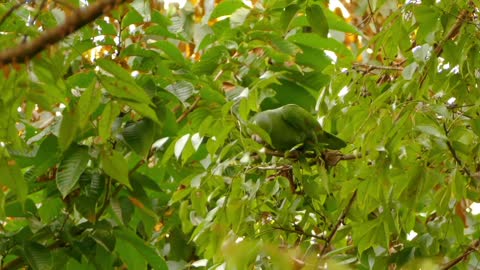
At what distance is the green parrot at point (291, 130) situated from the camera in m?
1.33

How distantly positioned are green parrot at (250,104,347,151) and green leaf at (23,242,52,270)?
1.45ft

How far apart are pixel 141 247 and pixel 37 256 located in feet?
0.70

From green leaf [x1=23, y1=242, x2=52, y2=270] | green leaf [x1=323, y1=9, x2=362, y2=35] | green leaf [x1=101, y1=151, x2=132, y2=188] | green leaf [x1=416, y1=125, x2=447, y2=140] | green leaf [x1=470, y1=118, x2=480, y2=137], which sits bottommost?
green leaf [x1=23, y1=242, x2=52, y2=270]

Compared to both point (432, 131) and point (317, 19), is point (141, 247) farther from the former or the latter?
point (432, 131)

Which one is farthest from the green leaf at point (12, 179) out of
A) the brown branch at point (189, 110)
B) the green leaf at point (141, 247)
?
the brown branch at point (189, 110)

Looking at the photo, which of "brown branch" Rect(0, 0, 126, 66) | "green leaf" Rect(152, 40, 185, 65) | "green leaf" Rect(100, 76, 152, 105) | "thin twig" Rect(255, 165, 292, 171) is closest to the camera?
"brown branch" Rect(0, 0, 126, 66)

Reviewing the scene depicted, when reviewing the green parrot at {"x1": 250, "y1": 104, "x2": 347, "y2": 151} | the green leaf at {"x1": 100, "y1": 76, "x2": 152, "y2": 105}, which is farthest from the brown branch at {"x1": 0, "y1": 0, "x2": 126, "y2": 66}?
the green parrot at {"x1": 250, "y1": 104, "x2": 347, "y2": 151}

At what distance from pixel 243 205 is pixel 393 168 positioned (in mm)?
230

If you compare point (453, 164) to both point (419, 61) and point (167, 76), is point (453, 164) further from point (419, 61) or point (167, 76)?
point (167, 76)

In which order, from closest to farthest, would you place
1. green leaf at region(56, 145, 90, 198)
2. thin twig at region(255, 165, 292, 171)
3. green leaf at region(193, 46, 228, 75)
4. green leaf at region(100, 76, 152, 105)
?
1. green leaf at region(100, 76, 152, 105)
2. thin twig at region(255, 165, 292, 171)
3. green leaf at region(56, 145, 90, 198)
4. green leaf at region(193, 46, 228, 75)

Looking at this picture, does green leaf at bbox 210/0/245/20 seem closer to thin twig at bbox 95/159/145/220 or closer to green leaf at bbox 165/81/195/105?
green leaf at bbox 165/81/195/105

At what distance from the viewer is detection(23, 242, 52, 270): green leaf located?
148cm

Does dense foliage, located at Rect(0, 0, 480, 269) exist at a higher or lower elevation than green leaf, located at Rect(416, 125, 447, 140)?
lower

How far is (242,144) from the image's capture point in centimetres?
132
